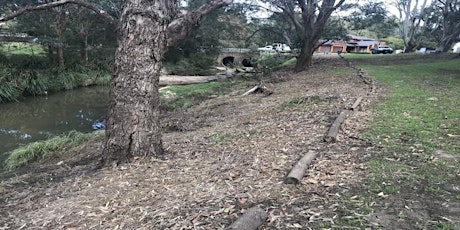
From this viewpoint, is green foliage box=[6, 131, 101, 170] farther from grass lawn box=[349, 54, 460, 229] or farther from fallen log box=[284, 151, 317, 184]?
grass lawn box=[349, 54, 460, 229]

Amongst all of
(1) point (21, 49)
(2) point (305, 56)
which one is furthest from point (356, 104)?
(1) point (21, 49)

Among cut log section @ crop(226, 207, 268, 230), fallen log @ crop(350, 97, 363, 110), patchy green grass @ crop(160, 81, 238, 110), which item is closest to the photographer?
cut log section @ crop(226, 207, 268, 230)

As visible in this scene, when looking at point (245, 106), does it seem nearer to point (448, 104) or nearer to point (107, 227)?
point (448, 104)

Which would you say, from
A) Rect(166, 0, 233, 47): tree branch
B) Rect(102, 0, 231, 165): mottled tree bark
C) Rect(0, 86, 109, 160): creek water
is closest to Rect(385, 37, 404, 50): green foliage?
Rect(0, 86, 109, 160): creek water

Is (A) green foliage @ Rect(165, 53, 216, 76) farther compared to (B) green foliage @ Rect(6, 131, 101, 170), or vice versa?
(A) green foliage @ Rect(165, 53, 216, 76)

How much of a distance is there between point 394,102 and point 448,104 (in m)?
1.10

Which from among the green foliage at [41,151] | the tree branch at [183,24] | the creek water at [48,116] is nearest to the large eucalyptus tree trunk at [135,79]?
the tree branch at [183,24]

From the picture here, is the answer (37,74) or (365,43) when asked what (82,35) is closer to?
(37,74)

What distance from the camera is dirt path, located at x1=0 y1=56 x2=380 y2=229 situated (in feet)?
11.3

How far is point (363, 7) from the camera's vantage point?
65.0ft

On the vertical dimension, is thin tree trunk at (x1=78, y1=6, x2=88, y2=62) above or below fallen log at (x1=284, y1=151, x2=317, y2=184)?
above

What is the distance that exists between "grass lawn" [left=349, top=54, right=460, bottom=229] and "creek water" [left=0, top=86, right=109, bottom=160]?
8.38 metres

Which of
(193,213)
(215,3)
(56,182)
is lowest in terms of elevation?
(56,182)

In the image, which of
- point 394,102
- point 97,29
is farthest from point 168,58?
point 394,102
